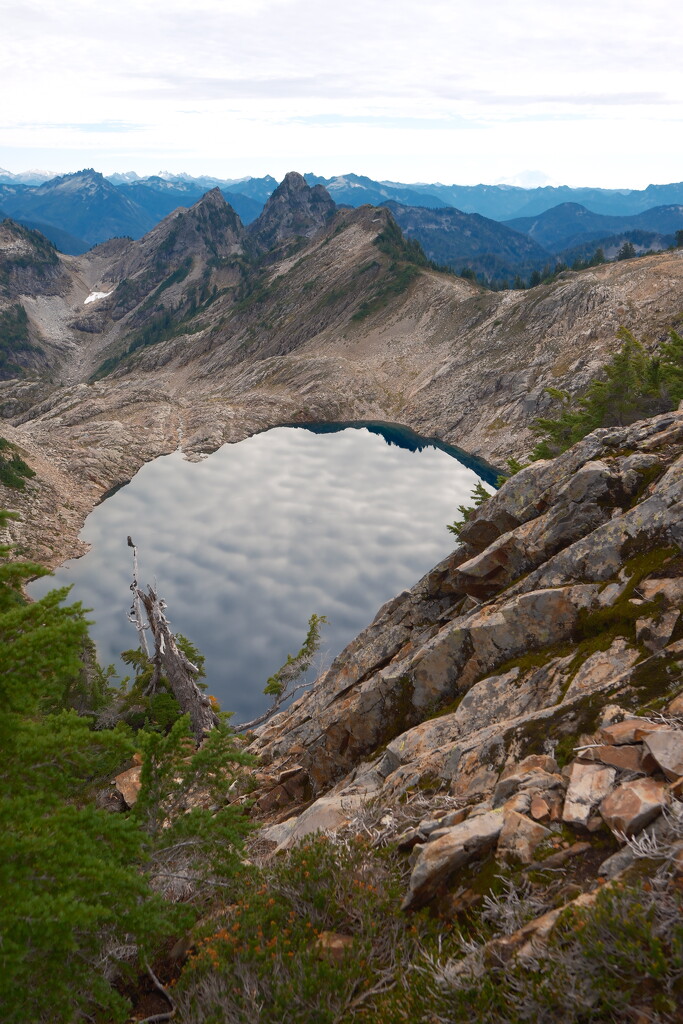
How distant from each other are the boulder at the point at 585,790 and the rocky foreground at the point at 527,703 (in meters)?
0.02

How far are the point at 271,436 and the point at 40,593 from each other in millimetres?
Result: 56281

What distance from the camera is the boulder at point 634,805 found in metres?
8.34

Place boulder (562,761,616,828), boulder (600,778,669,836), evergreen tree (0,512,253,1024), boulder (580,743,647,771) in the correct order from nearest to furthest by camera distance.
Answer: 1. boulder (600,778,669,836)
2. boulder (562,761,616,828)
3. boulder (580,743,647,771)
4. evergreen tree (0,512,253,1024)

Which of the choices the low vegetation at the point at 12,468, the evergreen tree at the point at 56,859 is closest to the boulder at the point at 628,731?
the evergreen tree at the point at 56,859

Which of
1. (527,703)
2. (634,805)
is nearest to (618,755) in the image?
(634,805)

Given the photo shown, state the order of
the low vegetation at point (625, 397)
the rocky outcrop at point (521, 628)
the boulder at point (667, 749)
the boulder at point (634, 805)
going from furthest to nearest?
the low vegetation at point (625, 397), the rocky outcrop at point (521, 628), the boulder at point (667, 749), the boulder at point (634, 805)

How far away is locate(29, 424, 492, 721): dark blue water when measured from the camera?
47.4 metres

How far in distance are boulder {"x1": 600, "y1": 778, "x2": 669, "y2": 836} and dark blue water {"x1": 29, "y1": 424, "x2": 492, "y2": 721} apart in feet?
111

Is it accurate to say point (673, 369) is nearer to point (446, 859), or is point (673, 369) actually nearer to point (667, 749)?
point (667, 749)

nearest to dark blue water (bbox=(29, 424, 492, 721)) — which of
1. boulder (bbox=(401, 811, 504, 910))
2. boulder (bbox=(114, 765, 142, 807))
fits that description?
boulder (bbox=(114, 765, 142, 807))

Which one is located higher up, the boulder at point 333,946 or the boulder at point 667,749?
the boulder at point 667,749

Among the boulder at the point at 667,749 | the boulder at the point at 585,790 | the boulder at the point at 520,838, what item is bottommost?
the boulder at the point at 520,838

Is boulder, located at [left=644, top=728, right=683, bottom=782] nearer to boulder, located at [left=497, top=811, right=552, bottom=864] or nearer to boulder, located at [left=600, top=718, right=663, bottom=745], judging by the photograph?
boulder, located at [left=600, top=718, right=663, bottom=745]

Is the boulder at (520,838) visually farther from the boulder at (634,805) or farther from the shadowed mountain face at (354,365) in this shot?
the shadowed mountain face at (354,365)
